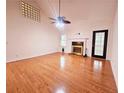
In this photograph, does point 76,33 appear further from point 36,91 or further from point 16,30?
point 36,91

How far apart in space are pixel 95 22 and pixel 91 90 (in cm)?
530

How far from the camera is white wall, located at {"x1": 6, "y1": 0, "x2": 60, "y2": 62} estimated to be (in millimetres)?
4664

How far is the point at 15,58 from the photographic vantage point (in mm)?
4965

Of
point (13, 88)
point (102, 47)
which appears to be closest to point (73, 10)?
point (102, 47)

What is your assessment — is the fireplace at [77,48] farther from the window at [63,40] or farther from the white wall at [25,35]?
the white wall at [25,35]

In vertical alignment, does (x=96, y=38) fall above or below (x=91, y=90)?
above

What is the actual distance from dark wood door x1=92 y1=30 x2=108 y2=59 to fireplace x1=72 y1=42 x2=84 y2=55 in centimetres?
105

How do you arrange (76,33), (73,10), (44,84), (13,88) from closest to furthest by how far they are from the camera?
(13,88)
(44,84)
(73,10)
(76,33)

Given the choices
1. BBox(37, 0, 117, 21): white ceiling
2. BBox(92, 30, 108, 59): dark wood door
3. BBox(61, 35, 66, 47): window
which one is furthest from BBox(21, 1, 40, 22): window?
BBox(92, 30, 108, 59): dark wood door

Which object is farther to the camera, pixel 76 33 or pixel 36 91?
pixel 76 33

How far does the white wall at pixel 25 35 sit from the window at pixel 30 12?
0.91ft

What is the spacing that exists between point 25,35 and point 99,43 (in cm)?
522

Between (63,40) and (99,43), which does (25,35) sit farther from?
(99,43)

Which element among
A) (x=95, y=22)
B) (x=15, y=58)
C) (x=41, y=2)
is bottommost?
(x=15, y=58)
